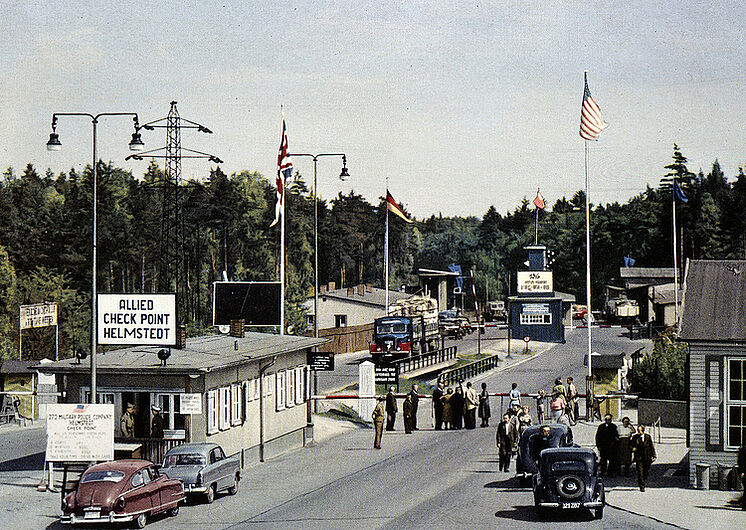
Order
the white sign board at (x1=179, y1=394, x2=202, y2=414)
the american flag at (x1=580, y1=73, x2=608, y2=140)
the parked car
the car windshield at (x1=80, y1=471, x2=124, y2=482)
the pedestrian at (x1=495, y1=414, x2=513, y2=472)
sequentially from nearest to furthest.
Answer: the car windshield at (x1=80, y1=471, x2=124, y2=482), the parked car, the white sign board at (x1=179, y1=394, x2=202, y2=414), the pedestrian at (x1=495, y1=414, x2=513, y2=472), the american flag at (x1=580, y1=73, x2=608, y2=140)

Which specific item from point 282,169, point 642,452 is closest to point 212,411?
point 642,452

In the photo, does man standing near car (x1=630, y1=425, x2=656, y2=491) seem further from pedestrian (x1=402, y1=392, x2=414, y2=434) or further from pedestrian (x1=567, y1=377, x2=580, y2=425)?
pedestrian (x1=402, y1=392, x2=414, y2=434)

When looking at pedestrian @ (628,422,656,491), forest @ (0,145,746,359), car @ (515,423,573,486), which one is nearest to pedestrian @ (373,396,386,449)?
car @ (515,423,573,486)

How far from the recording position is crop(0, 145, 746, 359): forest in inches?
3617

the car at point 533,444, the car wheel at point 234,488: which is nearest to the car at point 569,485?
the car at point 533,444

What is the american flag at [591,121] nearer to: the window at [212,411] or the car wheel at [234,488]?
the window at [212,411]

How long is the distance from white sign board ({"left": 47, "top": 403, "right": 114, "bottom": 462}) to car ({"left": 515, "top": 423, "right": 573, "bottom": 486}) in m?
11.3

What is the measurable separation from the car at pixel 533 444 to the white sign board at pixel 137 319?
1243 cm

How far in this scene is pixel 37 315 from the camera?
5325 cm

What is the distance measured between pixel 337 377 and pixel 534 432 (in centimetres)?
4078

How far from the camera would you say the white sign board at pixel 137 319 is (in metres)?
35.7

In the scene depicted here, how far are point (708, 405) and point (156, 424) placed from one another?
52.6 feet

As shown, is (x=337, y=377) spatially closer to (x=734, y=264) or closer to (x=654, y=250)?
(x=734, y=264)

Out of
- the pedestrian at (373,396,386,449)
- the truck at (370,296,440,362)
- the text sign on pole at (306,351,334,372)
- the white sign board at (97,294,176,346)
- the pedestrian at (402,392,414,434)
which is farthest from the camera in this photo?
the truck at (370,296,440,362)
